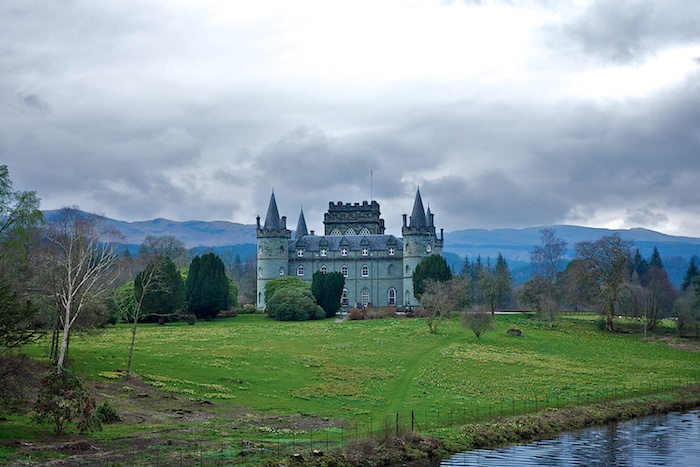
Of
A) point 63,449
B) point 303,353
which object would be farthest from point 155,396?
point 303,353

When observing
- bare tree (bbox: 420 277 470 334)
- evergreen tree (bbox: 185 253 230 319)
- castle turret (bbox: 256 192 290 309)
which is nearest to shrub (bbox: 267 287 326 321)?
evergreen tree (bbox: 185 253 230 319)

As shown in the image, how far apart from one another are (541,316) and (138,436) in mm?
56551

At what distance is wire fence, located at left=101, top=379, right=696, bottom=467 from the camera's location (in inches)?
919

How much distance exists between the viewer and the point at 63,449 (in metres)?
23.6

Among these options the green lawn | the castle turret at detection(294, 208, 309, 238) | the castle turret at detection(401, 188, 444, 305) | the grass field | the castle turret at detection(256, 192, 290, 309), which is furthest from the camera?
the castle turret at detection(294, 208, 309, 238)

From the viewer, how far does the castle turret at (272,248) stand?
95.4 meters

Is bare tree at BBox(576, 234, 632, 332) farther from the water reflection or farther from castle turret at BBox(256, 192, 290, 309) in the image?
the water reflection

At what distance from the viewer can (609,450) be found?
93.5 ft

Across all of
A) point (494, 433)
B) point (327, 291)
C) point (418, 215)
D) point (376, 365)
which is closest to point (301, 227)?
point (418, 215)

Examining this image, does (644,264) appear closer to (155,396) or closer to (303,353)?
(303,353)

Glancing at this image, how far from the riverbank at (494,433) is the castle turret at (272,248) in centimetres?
6156

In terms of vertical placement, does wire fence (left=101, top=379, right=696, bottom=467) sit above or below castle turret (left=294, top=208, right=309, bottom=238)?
below

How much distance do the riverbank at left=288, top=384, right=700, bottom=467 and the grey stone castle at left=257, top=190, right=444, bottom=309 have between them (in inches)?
2131

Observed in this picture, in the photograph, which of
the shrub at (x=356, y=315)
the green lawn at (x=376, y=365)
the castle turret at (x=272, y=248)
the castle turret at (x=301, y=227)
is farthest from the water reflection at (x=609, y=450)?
the castle turret at (x=301, y=227)
